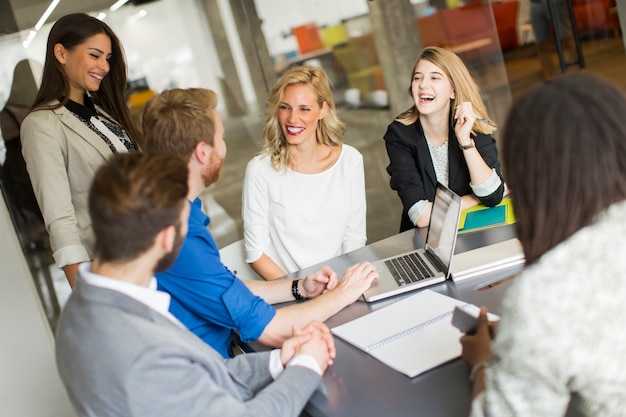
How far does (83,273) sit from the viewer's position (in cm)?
131

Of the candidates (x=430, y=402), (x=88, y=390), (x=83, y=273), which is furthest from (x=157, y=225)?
(x=430, y=402)

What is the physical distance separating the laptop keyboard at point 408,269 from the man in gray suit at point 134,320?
0.78 meters

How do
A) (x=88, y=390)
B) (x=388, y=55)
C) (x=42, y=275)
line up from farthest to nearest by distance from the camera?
(x=388, y=55)
(x=42, y=275)
(x=88, y=390)

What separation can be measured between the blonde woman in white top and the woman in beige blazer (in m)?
0.63

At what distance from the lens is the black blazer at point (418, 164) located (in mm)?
2852

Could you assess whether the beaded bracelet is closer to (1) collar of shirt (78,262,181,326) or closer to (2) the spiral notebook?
(2) the spiral notebook

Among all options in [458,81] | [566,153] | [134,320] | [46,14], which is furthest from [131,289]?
[46,14]

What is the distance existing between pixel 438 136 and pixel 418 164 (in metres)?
0.15

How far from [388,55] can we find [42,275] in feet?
9.28

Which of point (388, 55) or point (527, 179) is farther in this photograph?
point (388, 55)

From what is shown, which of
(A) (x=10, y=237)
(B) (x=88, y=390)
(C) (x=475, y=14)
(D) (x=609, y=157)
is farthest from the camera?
(C) (x=475, y=14)

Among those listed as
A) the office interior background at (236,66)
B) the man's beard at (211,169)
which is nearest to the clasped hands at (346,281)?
the man's beard at (211,169)

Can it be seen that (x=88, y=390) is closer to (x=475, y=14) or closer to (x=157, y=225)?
(x=157, y=225)

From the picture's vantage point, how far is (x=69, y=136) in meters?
2.71
